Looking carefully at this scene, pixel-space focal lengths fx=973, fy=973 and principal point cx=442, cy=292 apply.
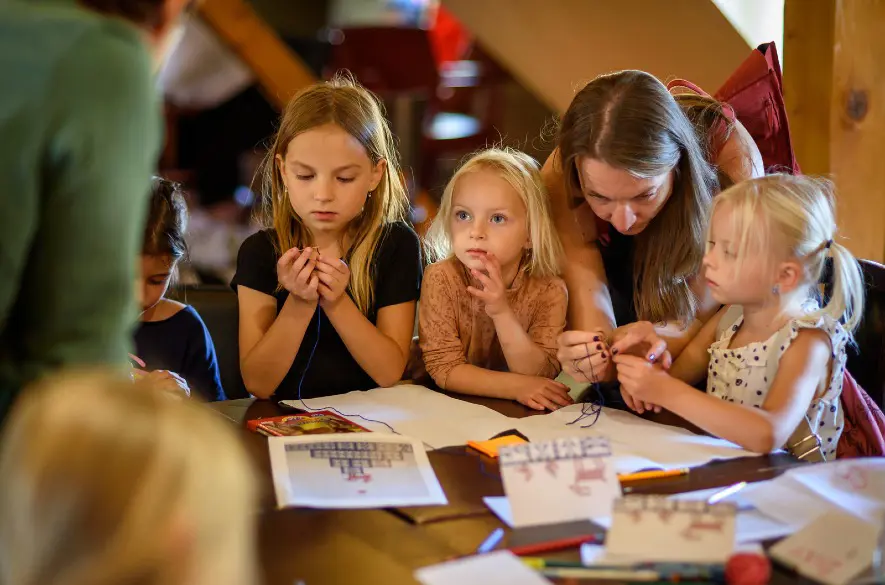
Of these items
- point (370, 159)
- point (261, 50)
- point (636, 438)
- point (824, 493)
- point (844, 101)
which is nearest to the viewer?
point (824, 493)

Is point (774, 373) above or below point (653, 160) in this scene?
below

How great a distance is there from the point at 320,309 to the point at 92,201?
3.40 feet

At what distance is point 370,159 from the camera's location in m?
1.88

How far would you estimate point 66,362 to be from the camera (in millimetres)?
906

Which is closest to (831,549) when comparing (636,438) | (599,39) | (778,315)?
(636,438)

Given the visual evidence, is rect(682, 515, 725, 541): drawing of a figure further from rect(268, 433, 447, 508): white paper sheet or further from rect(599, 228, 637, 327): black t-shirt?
rect(599, 228, 637, 327): black t-shirt

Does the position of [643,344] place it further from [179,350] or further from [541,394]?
[179,350]

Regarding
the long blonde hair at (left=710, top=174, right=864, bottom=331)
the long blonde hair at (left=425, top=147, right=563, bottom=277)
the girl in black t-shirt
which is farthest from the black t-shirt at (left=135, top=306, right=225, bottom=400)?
the long blonde hair at (left=710, top=174, right=864, bottom=331)

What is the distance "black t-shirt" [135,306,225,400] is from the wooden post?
1738mm

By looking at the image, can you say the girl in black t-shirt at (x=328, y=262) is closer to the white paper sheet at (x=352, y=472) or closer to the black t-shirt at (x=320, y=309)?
the black t-shirt at (x=320, y=309)

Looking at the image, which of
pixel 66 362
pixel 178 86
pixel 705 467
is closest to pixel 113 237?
pixel 66 362

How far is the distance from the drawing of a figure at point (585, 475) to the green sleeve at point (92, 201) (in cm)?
Answer: 56

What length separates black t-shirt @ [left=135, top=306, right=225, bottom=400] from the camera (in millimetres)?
1946

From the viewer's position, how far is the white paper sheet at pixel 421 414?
151 cm
